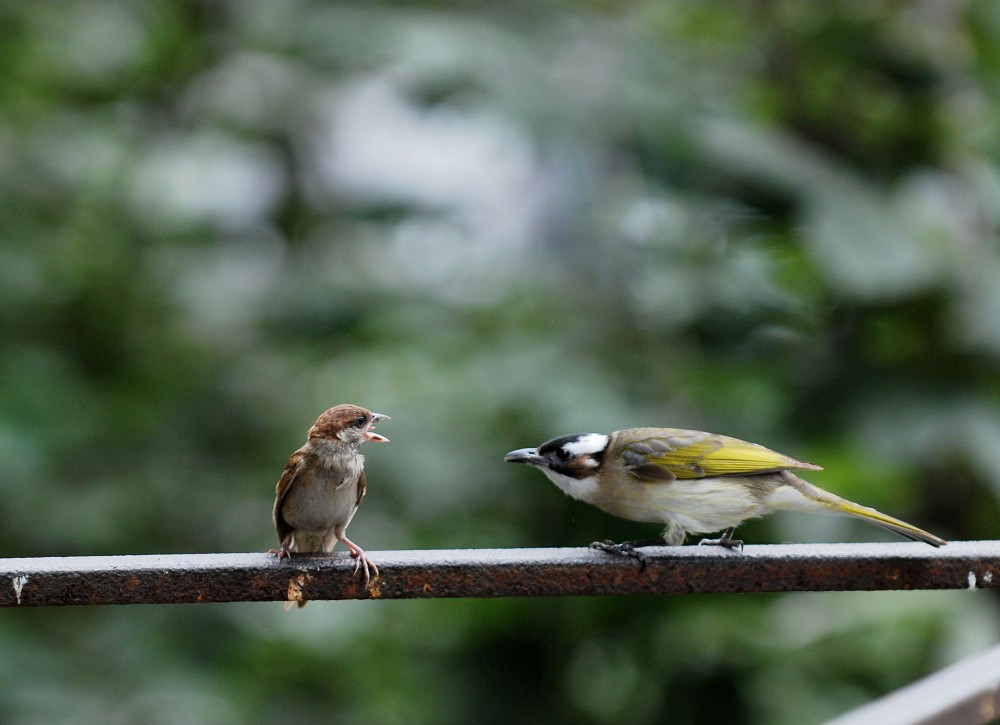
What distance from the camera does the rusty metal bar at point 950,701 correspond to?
1.97m

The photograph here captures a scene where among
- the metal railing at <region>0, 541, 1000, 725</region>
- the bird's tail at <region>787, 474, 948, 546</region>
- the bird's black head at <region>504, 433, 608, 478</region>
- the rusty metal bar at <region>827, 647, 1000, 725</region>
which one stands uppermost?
the metal railing at <region>0, 541, 1000, 725</region>

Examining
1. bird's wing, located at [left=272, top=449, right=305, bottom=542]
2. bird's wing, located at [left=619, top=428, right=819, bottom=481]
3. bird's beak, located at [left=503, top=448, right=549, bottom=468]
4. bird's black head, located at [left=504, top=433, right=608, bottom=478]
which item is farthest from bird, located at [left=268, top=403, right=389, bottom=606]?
bird's wing, located at [left=619, top=428, right=819, bottom=481]

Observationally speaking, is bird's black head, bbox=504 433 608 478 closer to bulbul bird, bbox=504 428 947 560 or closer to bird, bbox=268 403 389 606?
bulbul bird, bbox=504 428 947 560

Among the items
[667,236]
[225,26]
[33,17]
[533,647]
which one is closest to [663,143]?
[667,236]

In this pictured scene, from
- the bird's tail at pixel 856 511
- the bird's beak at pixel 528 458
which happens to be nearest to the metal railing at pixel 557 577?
the bird's tail at pixel 856 511

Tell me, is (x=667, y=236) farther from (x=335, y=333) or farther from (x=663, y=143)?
(x=335, y=333)

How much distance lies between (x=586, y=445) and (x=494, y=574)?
1.60 metres

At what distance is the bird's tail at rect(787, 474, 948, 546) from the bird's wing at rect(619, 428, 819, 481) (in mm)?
88

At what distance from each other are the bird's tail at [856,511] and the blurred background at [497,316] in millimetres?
934

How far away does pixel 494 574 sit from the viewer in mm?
2113

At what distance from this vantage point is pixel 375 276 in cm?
611

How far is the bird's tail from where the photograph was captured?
9.48 feet

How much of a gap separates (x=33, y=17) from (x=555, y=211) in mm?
2988

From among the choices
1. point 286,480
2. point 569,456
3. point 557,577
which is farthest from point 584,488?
point 557,577
